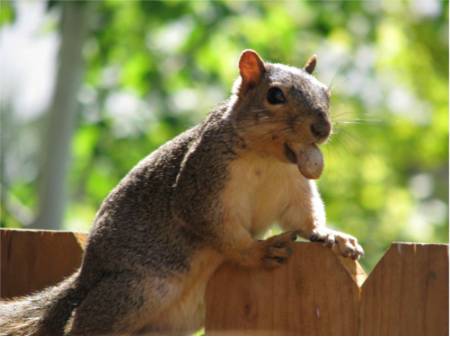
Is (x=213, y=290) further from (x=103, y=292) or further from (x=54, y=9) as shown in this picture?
(x=54, y=9)

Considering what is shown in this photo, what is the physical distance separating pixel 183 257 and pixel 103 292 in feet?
0.96

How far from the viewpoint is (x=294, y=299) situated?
2527 mm

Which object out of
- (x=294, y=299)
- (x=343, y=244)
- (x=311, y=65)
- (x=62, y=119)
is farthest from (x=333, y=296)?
(x=62, y=119)

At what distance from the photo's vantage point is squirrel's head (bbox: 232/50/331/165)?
2686 millimetres

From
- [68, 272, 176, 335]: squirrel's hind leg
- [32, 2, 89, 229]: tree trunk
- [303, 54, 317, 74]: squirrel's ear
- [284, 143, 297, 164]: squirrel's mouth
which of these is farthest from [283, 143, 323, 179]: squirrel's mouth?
[32, 2, 89, 229]: tree trunk

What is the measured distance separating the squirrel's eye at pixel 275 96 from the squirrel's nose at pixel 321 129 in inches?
7.1

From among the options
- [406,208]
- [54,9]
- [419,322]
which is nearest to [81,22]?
[54,9]

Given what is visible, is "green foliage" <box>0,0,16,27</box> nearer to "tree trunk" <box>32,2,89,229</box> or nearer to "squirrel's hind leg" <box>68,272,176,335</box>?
"tree trunk" <box>32,2,89,229</box>

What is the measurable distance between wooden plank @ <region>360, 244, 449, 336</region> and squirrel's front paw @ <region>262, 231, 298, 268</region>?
255mm

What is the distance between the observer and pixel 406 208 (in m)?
10.5

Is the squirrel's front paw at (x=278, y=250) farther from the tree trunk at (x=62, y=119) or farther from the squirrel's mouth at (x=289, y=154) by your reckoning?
the tree trunk at (x=62, y=119)

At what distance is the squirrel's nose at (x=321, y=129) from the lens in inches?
104

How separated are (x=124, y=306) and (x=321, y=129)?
34.6 inches

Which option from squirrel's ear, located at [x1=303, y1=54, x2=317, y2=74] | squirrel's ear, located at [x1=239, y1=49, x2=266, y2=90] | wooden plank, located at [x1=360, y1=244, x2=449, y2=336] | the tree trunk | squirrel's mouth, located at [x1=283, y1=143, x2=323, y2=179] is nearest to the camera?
wooden plank, located at [x1=360, y1=244, x2=449, y2=336]
